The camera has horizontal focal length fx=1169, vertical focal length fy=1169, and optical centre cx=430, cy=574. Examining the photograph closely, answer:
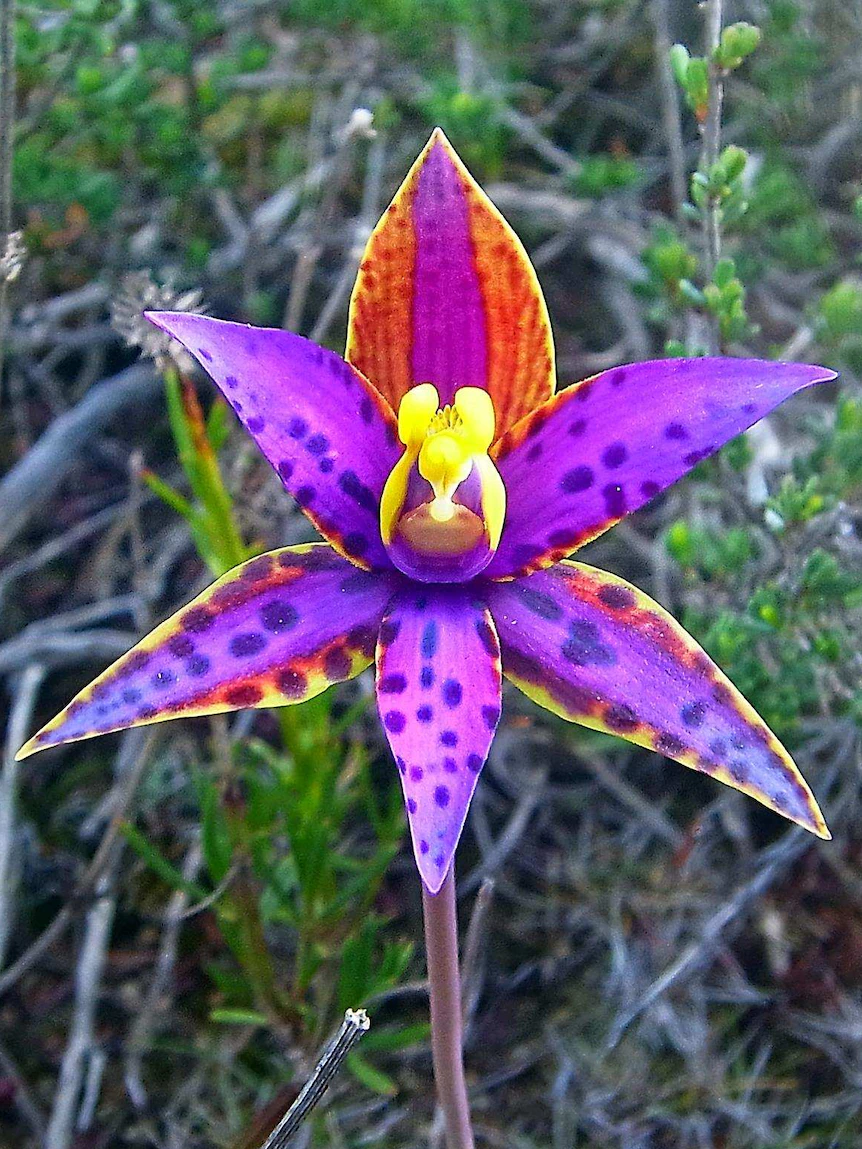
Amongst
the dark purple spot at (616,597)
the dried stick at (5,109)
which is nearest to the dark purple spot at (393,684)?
the dark purple spot at (616,597)

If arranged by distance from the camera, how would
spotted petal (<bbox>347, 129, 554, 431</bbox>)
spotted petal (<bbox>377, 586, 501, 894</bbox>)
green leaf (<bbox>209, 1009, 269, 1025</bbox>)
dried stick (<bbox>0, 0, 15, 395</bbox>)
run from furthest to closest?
green leaf (<bbox>209, 1009, 269, 1025</bbox>) → dried stick (<bbox>0, 0, 15, 395</bbox>) → spotted petal (<bbox>347, 129, 554, 431</bbox>) → spotted petal (<bbox>377, 586, 501, 894</bbox>)

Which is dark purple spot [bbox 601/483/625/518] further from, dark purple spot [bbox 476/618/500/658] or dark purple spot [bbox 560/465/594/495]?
dark purple spot [bbox 476/618/500/658]

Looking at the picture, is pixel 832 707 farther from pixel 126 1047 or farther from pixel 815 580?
pixel 126 1047

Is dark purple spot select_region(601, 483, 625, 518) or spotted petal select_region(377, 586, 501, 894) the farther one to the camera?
dark purple spot select_region(601, 483, 625, 518)

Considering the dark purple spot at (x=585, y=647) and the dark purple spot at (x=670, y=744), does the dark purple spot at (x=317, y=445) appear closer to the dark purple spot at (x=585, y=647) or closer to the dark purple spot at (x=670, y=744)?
the dark purple spot at (x=585, y=647)

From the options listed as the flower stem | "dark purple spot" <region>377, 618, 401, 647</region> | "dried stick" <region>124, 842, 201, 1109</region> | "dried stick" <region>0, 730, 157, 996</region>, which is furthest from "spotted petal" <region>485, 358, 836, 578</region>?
"dried stick" <region>124, 842, 201, 1109</region>
